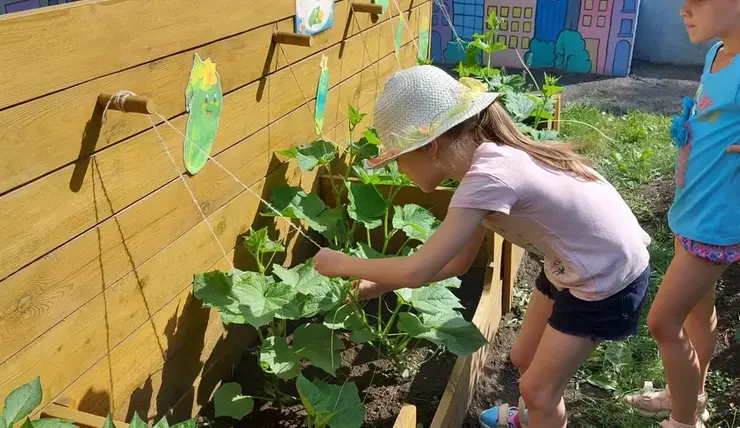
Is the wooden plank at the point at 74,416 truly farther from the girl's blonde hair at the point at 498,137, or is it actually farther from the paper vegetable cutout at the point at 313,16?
the paper vegetable cutout at the point at 313,16

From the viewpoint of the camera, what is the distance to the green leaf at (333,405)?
1832 mm

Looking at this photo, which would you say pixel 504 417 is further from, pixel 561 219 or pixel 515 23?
pixel 515 23

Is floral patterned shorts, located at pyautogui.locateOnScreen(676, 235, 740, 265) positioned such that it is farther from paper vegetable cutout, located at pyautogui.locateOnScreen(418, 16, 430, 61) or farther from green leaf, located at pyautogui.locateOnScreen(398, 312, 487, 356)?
paper vegetable cutout, located at pyautogui.locateOnScreen(418, 16, 430, 61)

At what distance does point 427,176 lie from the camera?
1.69 m

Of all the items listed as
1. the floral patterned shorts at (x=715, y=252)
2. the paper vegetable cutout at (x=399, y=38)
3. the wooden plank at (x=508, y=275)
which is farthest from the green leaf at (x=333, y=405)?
the paper vegetable cutout at (x=399, y=38)

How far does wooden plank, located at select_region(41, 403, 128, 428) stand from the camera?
5.29ft

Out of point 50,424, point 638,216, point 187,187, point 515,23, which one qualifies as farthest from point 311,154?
point 515,23

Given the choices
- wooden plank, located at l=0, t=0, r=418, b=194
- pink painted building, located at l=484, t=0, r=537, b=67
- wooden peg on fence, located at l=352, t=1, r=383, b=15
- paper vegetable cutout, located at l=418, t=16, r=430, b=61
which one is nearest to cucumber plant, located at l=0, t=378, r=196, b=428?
wooden plank, located at l=0, t=0, r=418, b=194

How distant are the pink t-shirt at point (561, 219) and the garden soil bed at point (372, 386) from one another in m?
0.82

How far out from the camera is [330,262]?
5.52 ft

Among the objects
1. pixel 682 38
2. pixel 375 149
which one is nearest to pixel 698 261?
pixel 375 149

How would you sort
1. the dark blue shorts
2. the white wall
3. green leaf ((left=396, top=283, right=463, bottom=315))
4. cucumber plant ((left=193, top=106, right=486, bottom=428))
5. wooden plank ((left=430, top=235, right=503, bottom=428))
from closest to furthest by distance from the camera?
the dark blue shorts, cucumber plant ((left=193, top=106, right=486, bottom=428)), wooden plank ((left=430, top=235, right=503, bottom=428)), green leaf ((left=396, top=283, right=463, bottom=315)), the white wall

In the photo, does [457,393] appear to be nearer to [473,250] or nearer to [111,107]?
[473,250]

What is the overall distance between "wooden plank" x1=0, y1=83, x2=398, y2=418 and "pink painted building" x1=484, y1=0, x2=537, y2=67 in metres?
5.49
